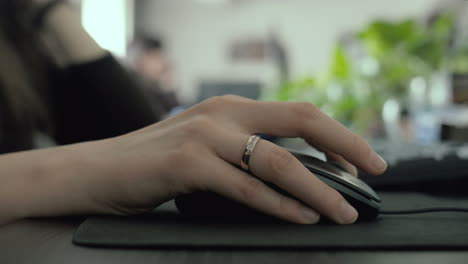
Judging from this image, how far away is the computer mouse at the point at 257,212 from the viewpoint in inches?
15.4

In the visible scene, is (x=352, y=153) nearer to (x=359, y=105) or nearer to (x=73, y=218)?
(x=73, y=218)

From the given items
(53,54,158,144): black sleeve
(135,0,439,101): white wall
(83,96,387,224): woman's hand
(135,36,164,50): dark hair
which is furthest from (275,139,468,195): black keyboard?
(135,0,439,101): white wall

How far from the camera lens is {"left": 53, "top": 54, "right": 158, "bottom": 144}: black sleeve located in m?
0.77

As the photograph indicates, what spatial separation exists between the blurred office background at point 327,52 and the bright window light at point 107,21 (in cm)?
2

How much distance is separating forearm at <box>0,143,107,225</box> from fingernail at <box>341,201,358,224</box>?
0.66 feet

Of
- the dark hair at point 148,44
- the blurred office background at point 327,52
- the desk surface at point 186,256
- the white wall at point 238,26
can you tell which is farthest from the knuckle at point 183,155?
the white wall at point 238,26

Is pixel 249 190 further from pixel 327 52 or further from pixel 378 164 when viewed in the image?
pixel 327 52

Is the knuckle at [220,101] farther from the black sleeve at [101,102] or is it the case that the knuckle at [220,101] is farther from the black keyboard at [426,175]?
the black sleeve at [101,102]

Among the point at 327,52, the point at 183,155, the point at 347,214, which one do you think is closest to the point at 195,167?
the point at 183,155

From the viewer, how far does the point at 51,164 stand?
431 mm

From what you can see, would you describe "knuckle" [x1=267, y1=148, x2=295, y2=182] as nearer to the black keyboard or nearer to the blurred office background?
the black keyboard

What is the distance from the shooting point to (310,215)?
1.25 feet

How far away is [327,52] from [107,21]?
12.6 ft

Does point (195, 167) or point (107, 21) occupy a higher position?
point (107, 21)
